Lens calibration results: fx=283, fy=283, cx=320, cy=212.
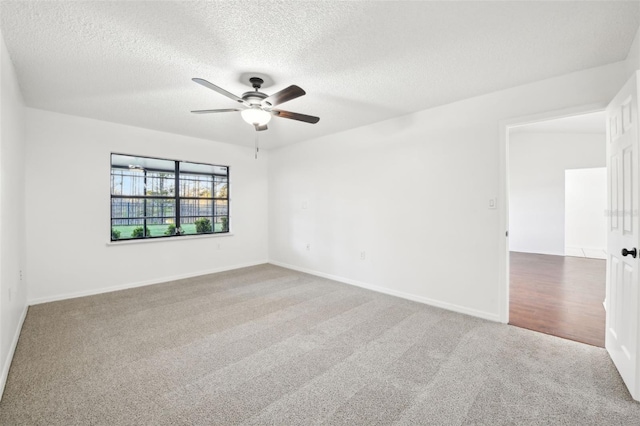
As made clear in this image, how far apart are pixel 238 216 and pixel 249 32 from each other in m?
4.00

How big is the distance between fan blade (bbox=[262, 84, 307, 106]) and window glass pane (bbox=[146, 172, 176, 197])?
2.97 meters

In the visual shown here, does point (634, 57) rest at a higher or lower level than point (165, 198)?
higher

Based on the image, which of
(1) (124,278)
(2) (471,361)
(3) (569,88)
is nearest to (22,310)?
(1) (124,278)

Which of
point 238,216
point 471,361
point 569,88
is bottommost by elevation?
point 471,361

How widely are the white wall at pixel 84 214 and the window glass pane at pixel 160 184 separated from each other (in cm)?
33

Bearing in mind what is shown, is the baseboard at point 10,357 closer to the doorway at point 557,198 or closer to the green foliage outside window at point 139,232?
the green foliage outside window at point 139,232

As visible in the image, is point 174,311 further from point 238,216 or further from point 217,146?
point 217,146

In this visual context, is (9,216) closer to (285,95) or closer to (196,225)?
(285,95)

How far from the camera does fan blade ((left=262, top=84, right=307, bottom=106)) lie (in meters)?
2.27

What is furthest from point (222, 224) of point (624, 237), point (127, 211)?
point (624, 237)

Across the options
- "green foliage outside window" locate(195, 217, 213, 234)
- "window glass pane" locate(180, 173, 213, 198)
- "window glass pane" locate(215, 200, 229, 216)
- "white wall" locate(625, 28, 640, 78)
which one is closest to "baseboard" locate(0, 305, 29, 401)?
"green foliage outside window" locate(195, 217, 213, 234)

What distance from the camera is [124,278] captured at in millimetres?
4230

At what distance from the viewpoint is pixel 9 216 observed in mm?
2406

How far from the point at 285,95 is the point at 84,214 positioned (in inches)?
136
